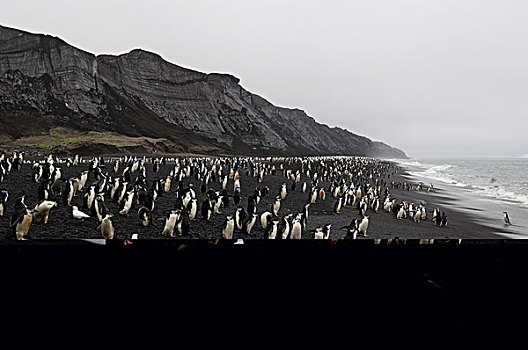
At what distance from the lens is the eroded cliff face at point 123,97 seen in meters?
44.6

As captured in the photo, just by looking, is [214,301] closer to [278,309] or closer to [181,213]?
[278,309]

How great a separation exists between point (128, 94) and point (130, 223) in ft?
185

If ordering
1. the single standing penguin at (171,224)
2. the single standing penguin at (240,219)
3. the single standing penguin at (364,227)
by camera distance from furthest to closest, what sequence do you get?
the single standing penguin at (364,227)
the single standing penguin at (240,219)
the single standing penguin at (171,224)

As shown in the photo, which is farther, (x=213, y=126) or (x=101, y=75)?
(x=213, y=126)

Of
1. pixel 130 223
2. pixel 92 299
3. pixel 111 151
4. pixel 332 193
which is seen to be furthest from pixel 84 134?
pixel 92 299

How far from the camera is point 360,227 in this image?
9133mm

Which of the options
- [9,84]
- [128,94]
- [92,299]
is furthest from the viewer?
[128,94]

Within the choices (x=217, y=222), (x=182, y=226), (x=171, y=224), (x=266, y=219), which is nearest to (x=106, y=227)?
(x=171, y=224)

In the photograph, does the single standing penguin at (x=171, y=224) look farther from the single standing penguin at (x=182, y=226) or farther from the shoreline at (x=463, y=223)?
the shoreline at (x=463, y=223)

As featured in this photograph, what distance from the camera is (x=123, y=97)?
5659 centimetres

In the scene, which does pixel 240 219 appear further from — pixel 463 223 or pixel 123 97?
pixel 123 97

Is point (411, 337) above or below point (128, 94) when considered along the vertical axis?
below

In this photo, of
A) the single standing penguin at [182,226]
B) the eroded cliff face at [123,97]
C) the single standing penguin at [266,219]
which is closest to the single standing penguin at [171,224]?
the single standing penguin at [182,226]

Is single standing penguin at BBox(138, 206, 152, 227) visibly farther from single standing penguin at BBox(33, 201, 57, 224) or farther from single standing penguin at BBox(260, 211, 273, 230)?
single standing penguin at BBox(260, 211, 273, 230)
